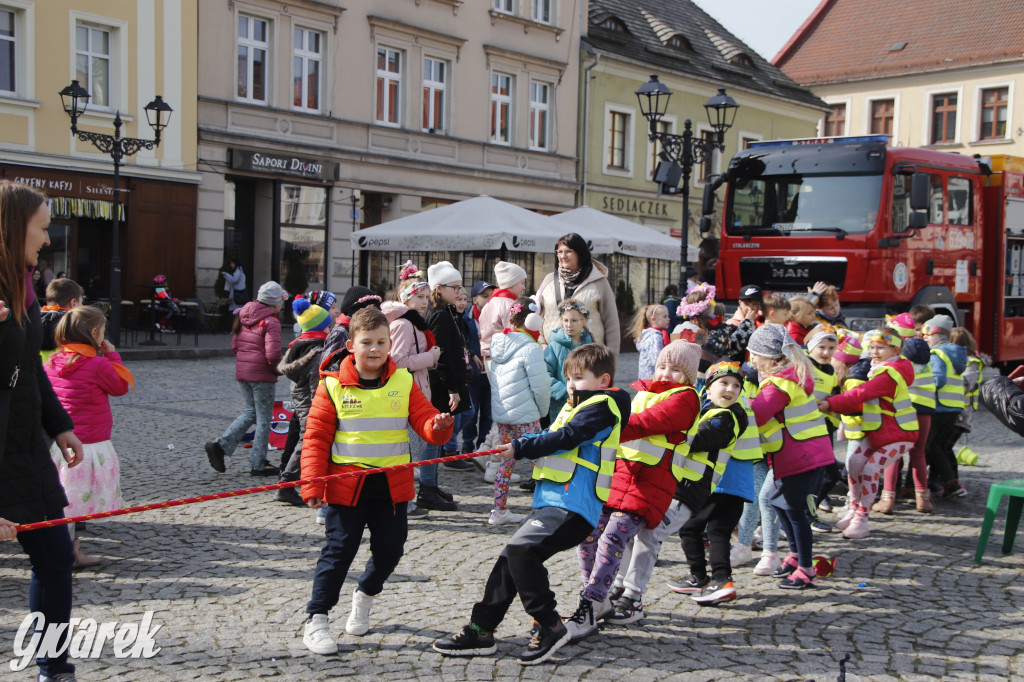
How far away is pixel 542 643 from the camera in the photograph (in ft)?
14.4

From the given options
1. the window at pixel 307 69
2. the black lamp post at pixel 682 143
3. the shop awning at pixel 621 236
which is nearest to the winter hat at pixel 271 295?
the black lamp post at pixel 682 143

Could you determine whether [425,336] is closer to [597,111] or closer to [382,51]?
[382,51]

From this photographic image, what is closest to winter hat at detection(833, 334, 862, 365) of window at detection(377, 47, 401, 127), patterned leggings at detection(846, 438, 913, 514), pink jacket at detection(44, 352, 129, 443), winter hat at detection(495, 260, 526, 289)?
patterned leggings at detection(846, 438, 913, 514)

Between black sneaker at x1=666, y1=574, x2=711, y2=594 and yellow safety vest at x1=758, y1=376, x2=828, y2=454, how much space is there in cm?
85

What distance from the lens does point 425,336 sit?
695 centimetres

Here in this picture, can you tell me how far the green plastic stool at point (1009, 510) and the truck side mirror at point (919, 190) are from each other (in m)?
7.75

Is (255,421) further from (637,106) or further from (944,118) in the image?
(944,118)

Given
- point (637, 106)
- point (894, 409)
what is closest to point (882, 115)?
point (637, 106)

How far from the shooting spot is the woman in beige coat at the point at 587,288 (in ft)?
25.6

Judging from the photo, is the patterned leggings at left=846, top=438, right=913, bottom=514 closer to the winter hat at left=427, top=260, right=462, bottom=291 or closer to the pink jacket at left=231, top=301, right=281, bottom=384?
the winter hat at left=427, top=260, right=462, bottom=291

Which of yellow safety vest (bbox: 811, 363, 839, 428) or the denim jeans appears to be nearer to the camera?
yellow safety vest (bbox: 811, 363, 839, 428)

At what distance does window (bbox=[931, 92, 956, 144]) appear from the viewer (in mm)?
42250

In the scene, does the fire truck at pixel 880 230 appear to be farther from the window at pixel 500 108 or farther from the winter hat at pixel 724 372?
the window at pixel 500 108

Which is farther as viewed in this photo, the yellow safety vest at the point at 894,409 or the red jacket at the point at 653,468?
the yellow safety vest at the point at 894,409
